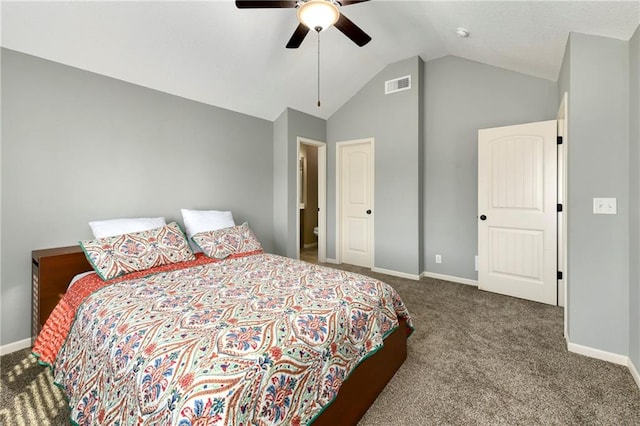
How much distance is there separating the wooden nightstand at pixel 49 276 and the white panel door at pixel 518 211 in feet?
13.4

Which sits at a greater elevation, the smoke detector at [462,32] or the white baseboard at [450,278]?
the smoke detector at [462,32]

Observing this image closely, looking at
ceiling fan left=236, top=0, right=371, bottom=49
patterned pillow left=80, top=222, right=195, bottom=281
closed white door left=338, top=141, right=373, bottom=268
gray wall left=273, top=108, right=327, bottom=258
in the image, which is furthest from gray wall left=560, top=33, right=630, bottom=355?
patterned pillow left=80, top=222, right=195, bottom=281

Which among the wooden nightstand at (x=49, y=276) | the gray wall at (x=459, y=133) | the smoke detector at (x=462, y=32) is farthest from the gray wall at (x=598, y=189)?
the wooden nightstand at (x=49, y=276)

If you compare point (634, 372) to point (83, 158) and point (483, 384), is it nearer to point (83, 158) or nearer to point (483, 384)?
point (483, 384)

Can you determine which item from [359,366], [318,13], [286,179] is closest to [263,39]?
[318,13]

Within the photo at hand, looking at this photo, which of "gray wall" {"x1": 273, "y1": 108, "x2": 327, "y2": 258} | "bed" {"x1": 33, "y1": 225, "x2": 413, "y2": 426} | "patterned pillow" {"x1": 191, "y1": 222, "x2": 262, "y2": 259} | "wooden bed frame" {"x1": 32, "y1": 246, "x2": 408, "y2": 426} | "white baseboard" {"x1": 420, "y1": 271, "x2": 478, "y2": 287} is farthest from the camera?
"gray wall" {"x1": 273, "y1": 108, "x2": 327, "y2": 258}

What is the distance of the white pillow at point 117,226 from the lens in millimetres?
2396

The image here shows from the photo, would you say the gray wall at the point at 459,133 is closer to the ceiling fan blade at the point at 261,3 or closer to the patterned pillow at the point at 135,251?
the ceiling fan blade at the point at 261,3

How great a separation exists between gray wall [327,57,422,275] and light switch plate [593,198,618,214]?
6.34 feet

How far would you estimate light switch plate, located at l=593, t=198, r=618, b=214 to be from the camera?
6.49ft

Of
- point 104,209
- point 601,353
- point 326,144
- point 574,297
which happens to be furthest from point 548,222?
point 104,209

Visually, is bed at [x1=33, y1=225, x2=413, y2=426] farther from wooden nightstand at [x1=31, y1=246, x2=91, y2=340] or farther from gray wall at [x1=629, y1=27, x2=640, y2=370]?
gray wall at [x1=629, y1=27, x2=640, y2=370]

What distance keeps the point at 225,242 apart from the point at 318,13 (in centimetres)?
207

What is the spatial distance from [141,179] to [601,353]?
13.6 feet
